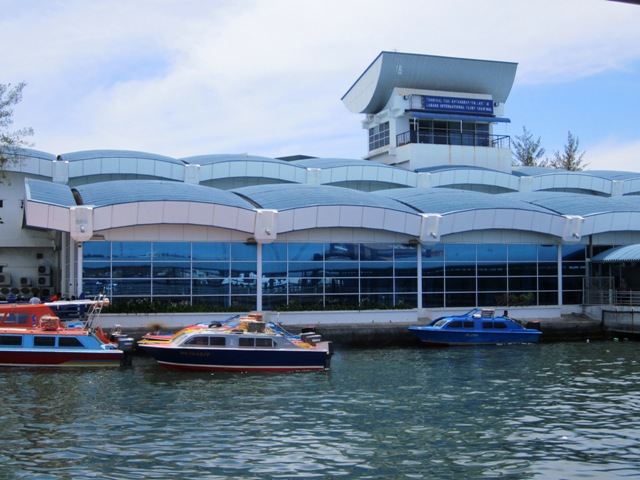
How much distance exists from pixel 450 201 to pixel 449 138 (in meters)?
19.8

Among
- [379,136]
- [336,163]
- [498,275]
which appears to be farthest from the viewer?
[379,136]

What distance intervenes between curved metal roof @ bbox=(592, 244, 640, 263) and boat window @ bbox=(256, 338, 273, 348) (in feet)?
71.0

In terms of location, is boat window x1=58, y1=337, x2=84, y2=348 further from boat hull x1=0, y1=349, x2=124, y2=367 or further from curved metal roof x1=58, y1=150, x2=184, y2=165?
curved metal roof x1=58, y1=150, x2=184, y2=165

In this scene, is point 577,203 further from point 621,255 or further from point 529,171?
point 529,171

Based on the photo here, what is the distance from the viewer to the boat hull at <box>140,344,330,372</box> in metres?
29.5

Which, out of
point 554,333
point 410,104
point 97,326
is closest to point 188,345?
point 97,326

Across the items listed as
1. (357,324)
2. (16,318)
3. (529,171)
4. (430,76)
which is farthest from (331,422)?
(529,171)

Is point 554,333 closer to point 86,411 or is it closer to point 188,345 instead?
point 188,345

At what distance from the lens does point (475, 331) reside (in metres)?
37.6

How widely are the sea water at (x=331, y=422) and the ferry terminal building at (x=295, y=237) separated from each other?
8055mm

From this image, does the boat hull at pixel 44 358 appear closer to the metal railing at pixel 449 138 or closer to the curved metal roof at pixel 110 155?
the curved metal roof at pixel 110 155

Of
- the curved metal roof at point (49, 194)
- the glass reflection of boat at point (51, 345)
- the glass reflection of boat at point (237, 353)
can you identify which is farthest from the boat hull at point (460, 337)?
the curved metal roof at point (49, 194)

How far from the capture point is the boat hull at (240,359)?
2955cm

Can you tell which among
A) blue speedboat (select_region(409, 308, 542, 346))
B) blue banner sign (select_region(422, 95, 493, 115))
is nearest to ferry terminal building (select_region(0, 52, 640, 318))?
blue speedboat (select_region(409, 308, 542, 346))
